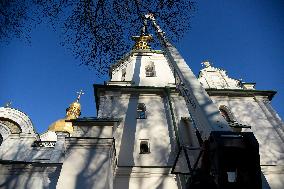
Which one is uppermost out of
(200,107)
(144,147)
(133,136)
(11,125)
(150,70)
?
(150,70)

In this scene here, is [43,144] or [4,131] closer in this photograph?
[4,131]

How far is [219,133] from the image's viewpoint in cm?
419

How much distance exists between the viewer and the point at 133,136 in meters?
13.3

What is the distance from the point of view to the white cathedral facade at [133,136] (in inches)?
420

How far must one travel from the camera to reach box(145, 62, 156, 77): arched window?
19.7 meters

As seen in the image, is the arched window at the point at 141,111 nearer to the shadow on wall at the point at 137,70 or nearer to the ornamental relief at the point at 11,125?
the shadow on wall at the point at 137,70

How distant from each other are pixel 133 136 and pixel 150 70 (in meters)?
8.03

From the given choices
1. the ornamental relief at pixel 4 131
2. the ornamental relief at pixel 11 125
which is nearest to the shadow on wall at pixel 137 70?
the ornamental relief at pixel 11 125

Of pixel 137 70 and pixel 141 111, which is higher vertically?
pixel 137 70

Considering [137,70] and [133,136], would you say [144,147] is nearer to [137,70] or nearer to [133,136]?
[133,136]

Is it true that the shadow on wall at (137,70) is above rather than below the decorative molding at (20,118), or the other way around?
above

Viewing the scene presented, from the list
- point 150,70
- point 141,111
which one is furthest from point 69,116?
point 141,111

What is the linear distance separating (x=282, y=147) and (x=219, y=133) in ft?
36.4

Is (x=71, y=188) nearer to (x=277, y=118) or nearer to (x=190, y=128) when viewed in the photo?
(x=190, y=128)
